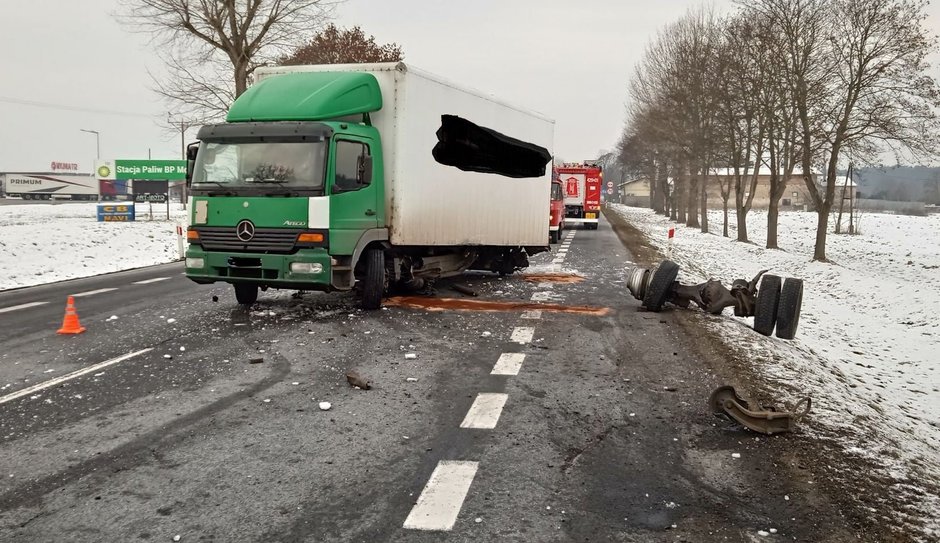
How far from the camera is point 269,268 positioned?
29.4 feet

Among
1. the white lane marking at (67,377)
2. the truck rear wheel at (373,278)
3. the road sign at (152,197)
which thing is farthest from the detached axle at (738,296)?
the road sign at (152,197)

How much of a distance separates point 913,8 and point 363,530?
2413 cm

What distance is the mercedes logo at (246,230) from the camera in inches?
353

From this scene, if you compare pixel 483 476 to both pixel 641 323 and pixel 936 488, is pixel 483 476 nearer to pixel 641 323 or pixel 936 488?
pixel 936 488

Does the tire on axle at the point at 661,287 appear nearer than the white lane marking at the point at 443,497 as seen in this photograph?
No

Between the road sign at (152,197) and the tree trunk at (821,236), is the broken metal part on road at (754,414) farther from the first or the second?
the road sign at (152,197)

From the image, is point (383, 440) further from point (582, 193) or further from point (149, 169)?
point (582, 193)

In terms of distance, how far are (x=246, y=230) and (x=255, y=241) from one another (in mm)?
185

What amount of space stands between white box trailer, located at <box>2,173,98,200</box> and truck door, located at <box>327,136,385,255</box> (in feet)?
283

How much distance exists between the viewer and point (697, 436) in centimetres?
510

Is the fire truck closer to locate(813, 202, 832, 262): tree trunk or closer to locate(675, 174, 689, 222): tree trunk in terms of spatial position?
locate(675, 174, 689, 222): tree trunk

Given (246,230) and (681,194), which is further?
(681,194)

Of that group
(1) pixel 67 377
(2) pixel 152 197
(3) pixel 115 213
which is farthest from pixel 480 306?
(2) pixel 152 197

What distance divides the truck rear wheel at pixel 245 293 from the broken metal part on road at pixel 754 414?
282 inches
